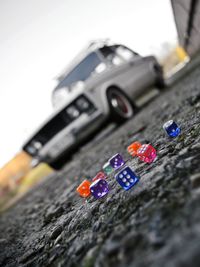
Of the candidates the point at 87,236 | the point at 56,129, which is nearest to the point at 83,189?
the point at 87,236

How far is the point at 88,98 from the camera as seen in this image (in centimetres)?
600

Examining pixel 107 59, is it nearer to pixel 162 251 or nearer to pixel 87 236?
pixel 87 236

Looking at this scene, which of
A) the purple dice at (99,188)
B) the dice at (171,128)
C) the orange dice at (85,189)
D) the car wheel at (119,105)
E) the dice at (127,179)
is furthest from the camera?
the car wheel at (119,105)

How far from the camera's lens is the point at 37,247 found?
2170 millimetres

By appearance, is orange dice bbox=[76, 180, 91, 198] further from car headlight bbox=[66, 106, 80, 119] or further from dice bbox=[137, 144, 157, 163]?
car headlight bbox=[66, 106, 80, 119]

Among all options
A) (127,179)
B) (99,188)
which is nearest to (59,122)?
(99,188)

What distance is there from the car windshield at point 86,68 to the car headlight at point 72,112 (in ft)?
3.13

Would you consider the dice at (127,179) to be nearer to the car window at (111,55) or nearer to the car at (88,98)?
the car at (88,98)

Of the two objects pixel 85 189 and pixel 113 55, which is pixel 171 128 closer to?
pixel 85 189

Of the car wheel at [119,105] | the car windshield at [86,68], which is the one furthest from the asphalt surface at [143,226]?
the car windshield at [86,68]

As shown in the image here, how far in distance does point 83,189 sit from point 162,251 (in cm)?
182

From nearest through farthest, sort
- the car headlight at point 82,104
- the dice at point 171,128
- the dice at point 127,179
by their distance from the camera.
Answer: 1. the dice at point 127,179
2. the dice at point 171,128
3. the car headlight at point 82,104

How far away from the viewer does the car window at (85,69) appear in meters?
6.84

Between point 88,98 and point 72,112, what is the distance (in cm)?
42
